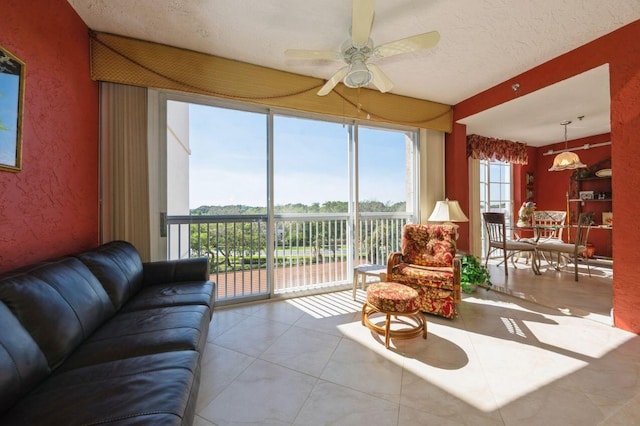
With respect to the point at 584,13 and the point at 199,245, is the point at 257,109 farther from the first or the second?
the point at 584,13

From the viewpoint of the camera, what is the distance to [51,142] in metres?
1.80

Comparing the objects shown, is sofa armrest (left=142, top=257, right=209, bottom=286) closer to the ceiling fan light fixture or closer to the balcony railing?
the balcony railing

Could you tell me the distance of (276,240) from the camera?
10.8 ft

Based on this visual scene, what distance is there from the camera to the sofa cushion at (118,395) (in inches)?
32.8

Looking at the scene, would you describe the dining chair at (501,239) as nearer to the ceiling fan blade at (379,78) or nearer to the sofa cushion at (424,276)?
the sofa cushion at (424,276)

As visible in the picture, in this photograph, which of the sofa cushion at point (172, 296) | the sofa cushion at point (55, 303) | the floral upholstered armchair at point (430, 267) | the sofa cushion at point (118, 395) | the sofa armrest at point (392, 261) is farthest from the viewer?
the sofa armrest at point (392, 261)

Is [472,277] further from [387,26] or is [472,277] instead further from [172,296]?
[172,296]

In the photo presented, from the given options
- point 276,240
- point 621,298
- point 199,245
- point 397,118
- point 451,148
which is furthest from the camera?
point 451,148

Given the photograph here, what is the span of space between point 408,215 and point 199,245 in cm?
300

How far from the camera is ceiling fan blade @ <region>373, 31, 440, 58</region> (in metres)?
1.75

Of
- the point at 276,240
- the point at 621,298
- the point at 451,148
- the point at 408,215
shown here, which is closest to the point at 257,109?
the point at 276,240

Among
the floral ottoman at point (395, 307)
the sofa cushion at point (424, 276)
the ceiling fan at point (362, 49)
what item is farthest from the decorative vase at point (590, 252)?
the ceiling fan at point (362, 49)

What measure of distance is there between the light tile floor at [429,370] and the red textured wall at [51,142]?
4.48 ft

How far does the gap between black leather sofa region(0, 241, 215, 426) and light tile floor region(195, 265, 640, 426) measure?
463 millimetres
